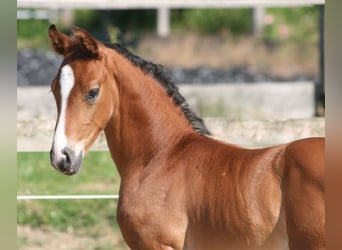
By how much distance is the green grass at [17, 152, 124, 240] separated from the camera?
192 inches

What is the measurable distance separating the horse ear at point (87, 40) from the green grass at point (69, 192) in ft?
8.48

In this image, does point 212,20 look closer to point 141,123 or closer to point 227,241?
point 141,123

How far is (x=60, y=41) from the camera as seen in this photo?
8.25ft

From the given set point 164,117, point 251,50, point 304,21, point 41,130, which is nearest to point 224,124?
point 41,130

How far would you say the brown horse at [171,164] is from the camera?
218 centimetres

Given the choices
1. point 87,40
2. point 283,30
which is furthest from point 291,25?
point 87,40

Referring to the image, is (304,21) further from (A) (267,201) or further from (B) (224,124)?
(A) (267,201)

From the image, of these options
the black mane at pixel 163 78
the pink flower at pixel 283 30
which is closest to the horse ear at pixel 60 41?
the black mane at pixel 163 78

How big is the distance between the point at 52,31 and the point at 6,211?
1.75 meters

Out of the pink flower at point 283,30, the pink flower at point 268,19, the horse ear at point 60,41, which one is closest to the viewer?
the horse ear at point 60,41

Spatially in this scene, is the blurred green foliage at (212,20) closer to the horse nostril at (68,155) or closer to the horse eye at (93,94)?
the horse eye at (93,94)

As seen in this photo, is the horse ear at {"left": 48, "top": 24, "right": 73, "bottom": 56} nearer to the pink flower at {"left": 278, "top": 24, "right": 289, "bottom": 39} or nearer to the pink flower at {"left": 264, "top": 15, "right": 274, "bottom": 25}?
the pink flower at {"left": 278, "top": 24, "right": 289, "bottom": 39}

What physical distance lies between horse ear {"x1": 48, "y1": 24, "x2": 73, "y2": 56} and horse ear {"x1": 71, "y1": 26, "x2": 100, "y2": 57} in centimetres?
8

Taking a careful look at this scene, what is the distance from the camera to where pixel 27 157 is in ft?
20.1
